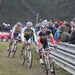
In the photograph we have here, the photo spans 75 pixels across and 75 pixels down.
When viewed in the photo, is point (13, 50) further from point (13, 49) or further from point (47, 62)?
point (47, 62)

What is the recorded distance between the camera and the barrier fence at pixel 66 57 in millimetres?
9584

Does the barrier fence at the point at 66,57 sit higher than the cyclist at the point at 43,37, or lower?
lower

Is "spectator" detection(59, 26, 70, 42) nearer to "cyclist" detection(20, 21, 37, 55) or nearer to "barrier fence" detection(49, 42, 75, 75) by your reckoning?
"barrier fence" detection(49, 42, 75, 75)

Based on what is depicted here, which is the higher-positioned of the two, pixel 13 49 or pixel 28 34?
pixel 28 34

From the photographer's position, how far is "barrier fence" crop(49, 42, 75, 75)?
9584 mm

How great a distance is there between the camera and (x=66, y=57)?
34.2ft

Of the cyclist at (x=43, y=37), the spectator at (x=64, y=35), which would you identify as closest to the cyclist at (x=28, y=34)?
the spectator at (x=64, y=35)

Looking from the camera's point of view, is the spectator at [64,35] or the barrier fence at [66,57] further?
the spectator at [64,35]

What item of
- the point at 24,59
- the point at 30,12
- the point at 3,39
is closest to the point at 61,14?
the point at 30,12

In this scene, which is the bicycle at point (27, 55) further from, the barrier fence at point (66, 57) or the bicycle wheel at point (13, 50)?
the bicycle wheel at point (13, 50)

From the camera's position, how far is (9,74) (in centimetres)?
Result: 972

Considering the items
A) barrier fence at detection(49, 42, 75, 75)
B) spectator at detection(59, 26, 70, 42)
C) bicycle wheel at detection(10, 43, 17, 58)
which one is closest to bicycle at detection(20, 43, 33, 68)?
barrier fence at detection(49, 42, 75, 75)

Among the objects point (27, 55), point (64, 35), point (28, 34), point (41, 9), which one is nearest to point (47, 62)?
point (64, 35)

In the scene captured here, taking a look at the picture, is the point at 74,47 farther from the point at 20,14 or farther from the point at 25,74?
the point at 20,14
